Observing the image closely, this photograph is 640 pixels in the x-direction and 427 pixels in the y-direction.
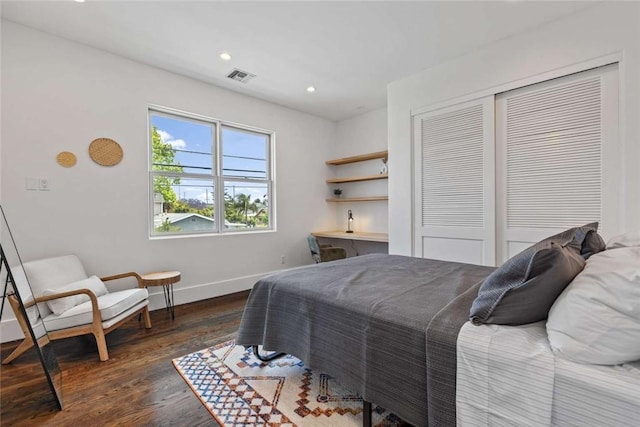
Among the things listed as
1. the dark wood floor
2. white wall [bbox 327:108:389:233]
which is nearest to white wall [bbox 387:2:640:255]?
white wall [bbox 327:108:389:233]

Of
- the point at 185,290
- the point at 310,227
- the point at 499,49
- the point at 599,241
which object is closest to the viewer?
the point at 599,241

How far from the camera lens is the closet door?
8.07 ft

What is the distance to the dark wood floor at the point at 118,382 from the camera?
162 centimetres

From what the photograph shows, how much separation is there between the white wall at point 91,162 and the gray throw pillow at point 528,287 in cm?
342

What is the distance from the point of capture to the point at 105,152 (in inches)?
121

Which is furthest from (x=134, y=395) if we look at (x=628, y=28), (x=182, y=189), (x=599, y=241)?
(x=628, y=28)

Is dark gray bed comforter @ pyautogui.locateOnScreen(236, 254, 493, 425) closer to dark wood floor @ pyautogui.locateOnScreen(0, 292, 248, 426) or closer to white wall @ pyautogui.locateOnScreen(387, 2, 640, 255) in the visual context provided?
dark wood floor @ pyautogui.locateOnScreen(0, 292, 248, 426)

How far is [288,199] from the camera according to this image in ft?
15.8

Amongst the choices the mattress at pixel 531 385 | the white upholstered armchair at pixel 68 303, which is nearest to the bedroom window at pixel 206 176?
the white upholstered armchair at pixel 68 303

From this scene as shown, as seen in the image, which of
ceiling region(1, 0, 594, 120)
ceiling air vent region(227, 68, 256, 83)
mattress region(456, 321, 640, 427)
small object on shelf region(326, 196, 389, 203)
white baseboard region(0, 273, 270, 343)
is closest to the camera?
mattress region(456, 321, 640, 427)

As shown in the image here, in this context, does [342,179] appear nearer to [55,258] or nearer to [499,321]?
[55,258]

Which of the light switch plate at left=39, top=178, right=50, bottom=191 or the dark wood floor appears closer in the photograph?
the dark wood floor

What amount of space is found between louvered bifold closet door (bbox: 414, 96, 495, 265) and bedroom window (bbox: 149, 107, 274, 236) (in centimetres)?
234

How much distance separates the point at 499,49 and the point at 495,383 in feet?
10.7
